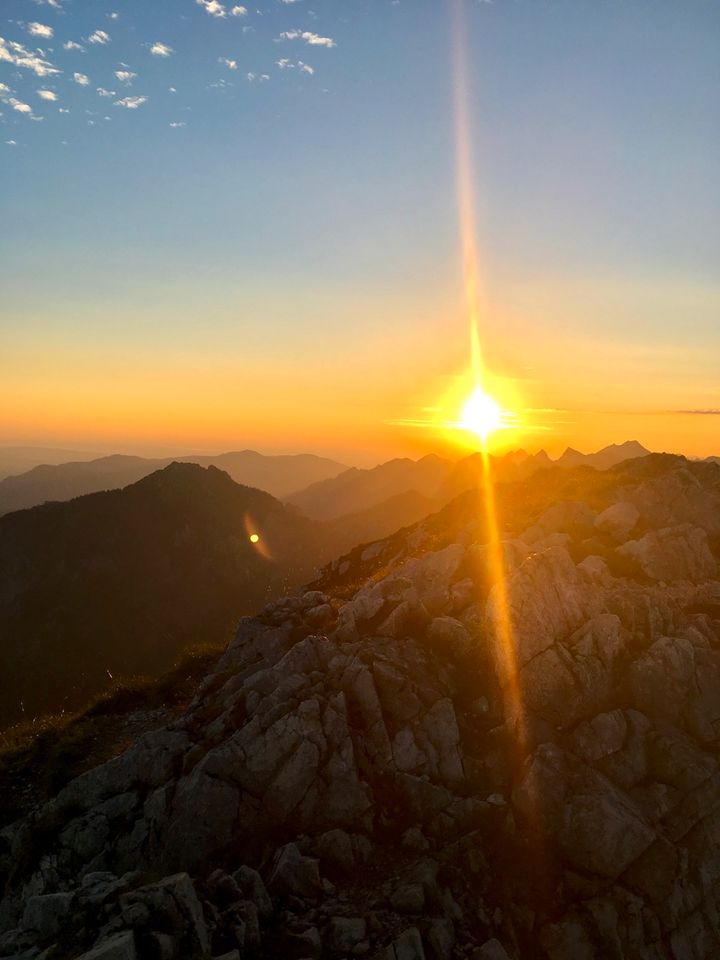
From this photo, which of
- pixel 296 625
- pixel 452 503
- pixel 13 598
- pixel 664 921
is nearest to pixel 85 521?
pixel 13 598

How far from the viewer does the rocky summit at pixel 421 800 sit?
1418 centimetres

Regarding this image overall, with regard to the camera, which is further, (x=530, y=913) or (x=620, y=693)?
(x=620, y=693)

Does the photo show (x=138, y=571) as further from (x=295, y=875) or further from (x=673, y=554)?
(x=295, y=875)

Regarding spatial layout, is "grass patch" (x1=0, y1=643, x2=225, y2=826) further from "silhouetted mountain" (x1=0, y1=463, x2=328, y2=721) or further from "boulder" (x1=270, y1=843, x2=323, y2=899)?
"silhouetted mountain" (x1=0, y1=463, x2=328, y2=721)

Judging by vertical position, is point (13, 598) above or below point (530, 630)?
below

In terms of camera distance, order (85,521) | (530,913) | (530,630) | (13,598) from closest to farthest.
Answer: (530,913) < (530,630) < (13,598) < (85,521)

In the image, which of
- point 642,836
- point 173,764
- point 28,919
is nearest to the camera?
point 28,919

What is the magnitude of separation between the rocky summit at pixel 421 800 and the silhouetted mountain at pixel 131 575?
69.3 m

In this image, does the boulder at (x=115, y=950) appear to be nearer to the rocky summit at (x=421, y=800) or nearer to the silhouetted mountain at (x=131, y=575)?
the rocky summit at (x=421, y=800)

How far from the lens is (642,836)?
1725 cm

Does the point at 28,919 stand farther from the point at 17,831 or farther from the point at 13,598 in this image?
the point at 13,598

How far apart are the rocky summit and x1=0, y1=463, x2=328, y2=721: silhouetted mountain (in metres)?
69.3

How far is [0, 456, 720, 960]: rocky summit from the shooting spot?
558 inches

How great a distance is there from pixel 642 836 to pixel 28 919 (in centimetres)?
1785
